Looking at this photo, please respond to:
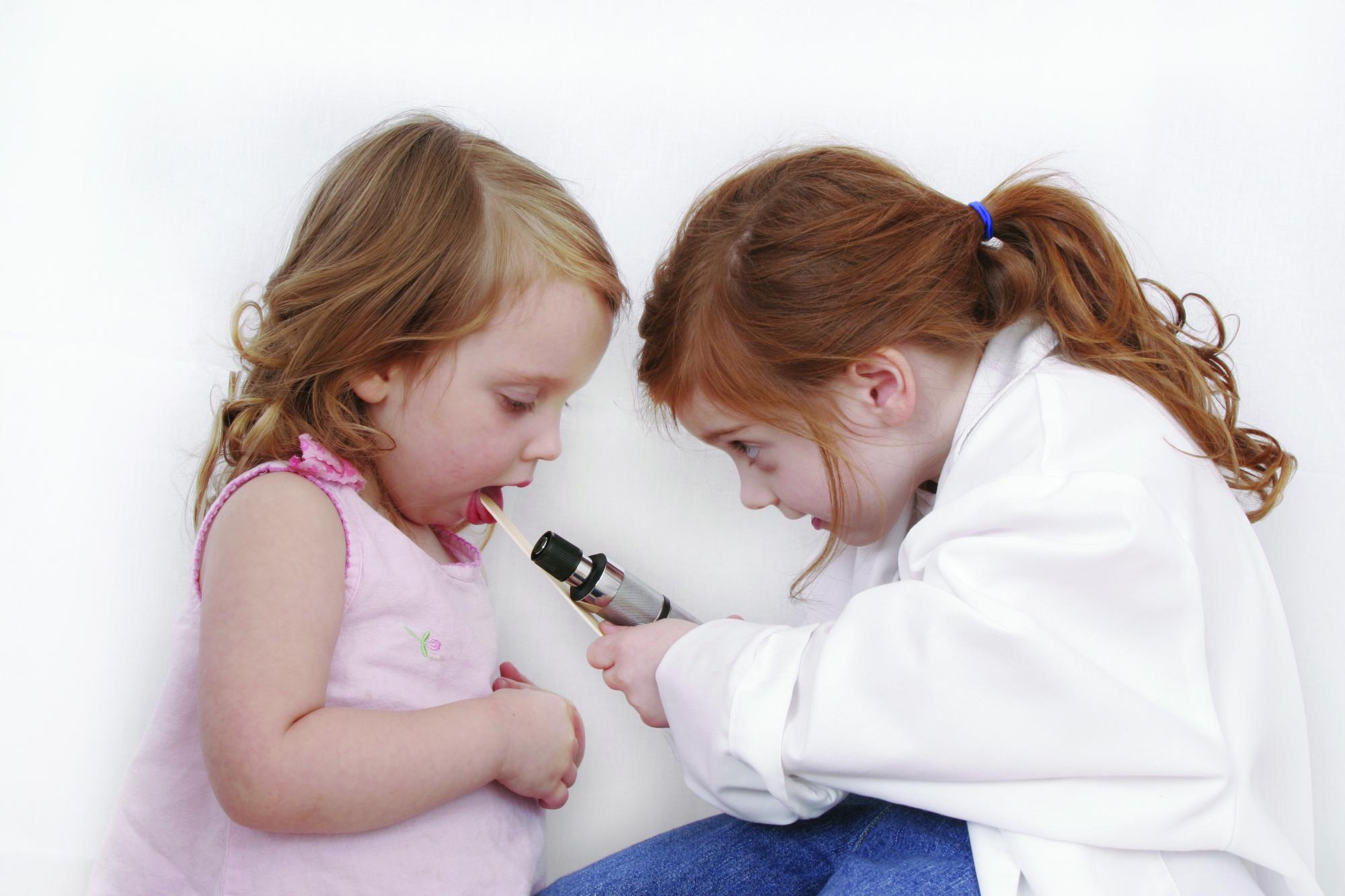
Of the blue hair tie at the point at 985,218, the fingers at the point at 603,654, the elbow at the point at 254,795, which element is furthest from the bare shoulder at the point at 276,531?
the blue hair tie at the point at 985,218

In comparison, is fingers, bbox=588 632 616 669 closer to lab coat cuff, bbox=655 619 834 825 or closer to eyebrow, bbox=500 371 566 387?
lab coat cuff, bbox=655 619 834 825

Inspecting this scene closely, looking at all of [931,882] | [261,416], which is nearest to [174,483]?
[261,416]

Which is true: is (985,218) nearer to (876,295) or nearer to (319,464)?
(876,295)

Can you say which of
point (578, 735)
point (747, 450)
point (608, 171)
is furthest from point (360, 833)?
point (608, 171)

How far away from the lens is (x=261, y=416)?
818 millimetres

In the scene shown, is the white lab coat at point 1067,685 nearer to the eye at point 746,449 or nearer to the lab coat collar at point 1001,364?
the lab coat collar at point 1001,364

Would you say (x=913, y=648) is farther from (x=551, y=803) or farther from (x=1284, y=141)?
(x=1284, y=141)

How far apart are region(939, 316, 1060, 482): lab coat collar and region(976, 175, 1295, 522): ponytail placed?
0.01m

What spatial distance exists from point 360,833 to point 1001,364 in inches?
23.7

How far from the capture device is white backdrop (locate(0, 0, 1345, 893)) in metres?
1.03

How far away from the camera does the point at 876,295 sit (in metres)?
0.81

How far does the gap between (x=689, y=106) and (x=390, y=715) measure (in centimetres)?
67

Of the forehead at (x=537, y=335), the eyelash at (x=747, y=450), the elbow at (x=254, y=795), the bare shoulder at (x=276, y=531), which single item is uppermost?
the forehead at (x=537, y=335)

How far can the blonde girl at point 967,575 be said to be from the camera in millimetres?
678
